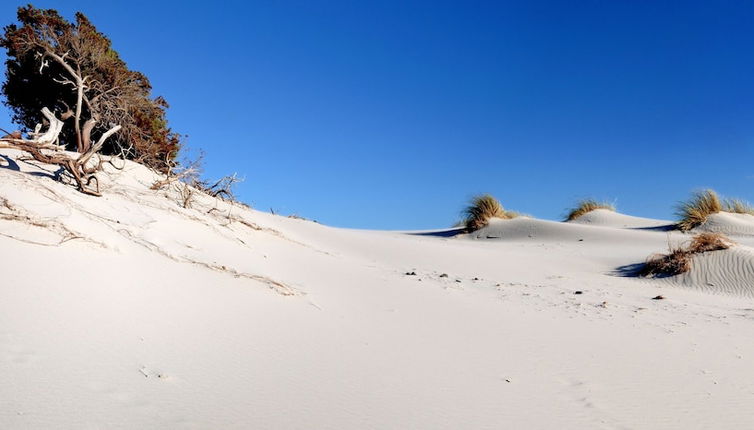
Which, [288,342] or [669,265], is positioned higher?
[669,265]

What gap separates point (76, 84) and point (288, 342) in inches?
334

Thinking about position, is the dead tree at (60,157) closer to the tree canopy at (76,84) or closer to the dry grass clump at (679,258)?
the tree canopy at (76,84)

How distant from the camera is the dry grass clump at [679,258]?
27.3 ft

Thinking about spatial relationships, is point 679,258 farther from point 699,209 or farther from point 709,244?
point 699,209

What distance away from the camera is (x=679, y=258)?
8406mm

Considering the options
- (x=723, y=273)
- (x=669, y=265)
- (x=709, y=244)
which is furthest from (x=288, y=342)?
(x=709, y=244)

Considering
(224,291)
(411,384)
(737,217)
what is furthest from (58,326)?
(737,217)

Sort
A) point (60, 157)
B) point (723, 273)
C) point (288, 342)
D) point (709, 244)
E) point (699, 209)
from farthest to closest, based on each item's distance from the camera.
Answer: point (699, 209)
point (709, 244)
point (723, 273)
point (60, 157)
point (288, 342)

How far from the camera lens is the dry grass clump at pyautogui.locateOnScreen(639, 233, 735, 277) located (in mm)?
8321

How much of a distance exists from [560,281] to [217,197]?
5.75 meters

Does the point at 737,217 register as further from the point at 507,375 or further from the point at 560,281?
the point at 507,375

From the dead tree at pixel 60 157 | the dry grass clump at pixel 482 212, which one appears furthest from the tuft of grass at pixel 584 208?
the dead tree at pixel 60 157

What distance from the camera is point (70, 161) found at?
4820 millimetres

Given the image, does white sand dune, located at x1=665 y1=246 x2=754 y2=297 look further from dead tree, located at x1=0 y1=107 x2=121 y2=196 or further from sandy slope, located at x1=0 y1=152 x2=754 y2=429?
dead tree, located at x1=0 y1=107 x2=121 y2=196
